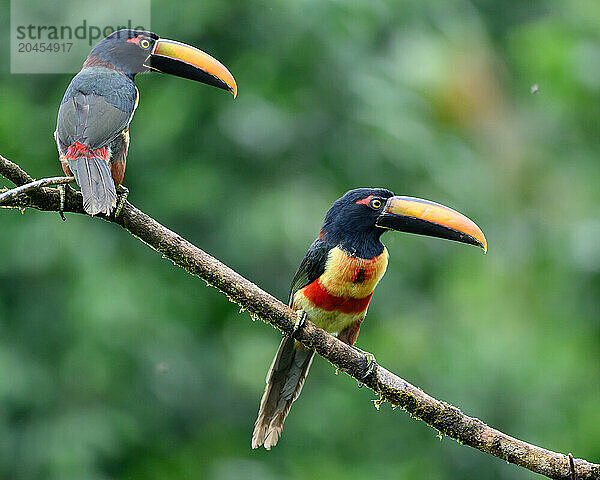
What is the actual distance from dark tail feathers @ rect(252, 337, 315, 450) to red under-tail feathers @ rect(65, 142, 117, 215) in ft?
3.50

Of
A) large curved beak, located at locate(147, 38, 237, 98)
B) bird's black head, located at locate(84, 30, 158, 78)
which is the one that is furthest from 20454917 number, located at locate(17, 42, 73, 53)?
large curved beak, located at locate(147, 38, 237, 98)

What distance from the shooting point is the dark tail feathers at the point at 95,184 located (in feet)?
9.71

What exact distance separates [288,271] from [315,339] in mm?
3426

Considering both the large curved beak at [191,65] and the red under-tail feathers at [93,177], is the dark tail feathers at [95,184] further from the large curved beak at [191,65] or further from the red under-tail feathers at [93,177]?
the large curved beak at [191,65]

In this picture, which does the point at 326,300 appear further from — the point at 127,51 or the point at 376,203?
the point at 127,51

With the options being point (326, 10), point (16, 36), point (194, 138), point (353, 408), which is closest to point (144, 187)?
point (194, 138)

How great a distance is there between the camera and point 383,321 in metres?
7.35

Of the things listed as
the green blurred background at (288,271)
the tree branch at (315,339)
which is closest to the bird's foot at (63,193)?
the tree branch at (315,339)

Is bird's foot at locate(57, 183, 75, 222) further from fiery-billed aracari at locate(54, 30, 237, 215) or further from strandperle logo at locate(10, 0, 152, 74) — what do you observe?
strandperle logo at locate(10, 0, 152, 74)

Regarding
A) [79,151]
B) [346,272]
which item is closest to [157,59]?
[79,151]

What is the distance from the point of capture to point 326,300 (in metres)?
3.66

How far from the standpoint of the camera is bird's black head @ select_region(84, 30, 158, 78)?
11.9 feet

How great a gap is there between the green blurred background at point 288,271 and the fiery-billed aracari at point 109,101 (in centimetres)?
250

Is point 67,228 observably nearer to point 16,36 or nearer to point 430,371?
point 16,36
